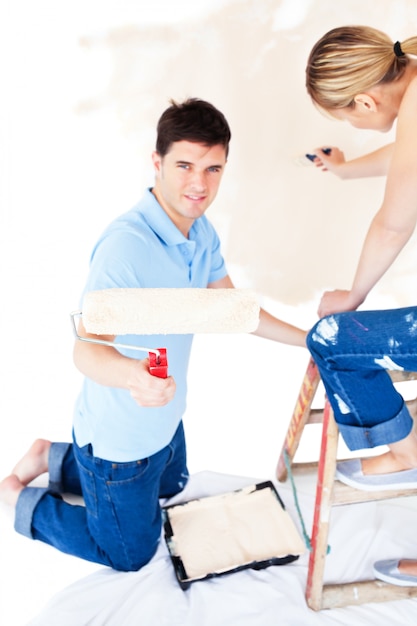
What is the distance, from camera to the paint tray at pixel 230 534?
1.59m

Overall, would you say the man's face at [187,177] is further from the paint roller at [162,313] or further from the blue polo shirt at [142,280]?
the paint roller at [162,313]

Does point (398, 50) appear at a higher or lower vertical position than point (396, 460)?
higher

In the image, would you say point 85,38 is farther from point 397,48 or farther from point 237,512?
point 237,512

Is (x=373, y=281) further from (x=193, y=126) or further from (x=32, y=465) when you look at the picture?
(x=32, y=465)

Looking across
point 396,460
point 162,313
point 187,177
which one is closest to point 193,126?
point 187,177

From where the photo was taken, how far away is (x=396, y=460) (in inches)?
53.9

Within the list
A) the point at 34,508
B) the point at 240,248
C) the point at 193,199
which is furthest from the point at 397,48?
the point at 34,508

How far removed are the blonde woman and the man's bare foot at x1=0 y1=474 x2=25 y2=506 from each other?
3.28ft

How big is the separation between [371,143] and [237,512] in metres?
1.27

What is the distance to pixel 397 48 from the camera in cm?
123

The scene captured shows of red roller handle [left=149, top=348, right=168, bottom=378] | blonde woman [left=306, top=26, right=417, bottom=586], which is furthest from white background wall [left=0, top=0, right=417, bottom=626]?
red roller handle [left=149, top=348, right=168, bottom=378]

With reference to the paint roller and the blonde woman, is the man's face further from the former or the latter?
the paint roller

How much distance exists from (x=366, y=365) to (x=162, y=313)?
49 cm

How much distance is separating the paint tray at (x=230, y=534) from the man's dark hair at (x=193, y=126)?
109 cm
